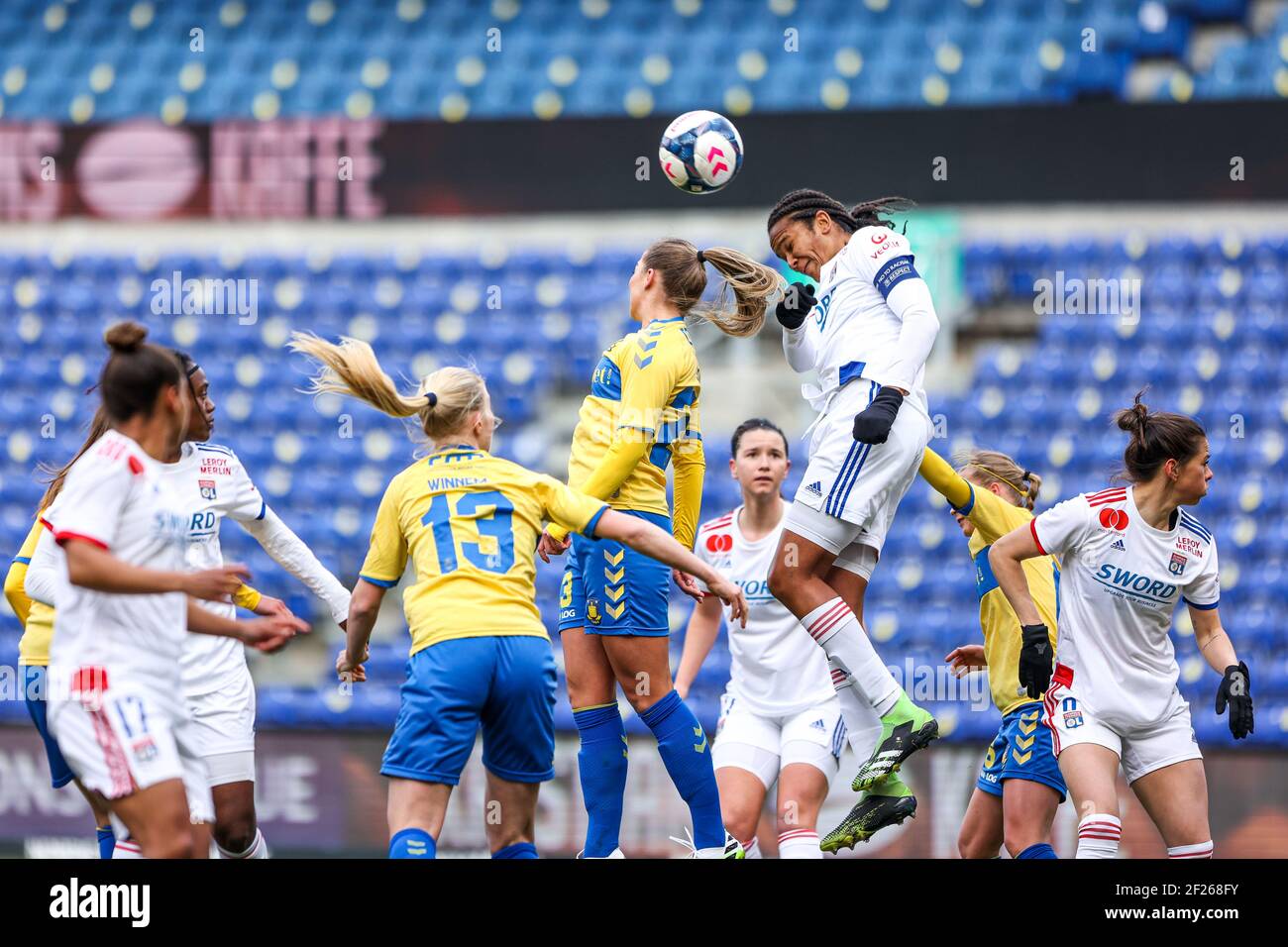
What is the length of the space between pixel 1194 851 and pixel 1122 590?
3.17ft

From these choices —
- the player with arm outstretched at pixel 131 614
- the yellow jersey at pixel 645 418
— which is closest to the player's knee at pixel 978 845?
the yellow jersey at pixel 645 418

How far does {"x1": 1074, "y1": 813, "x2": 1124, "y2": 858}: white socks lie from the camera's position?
5566 millimetres

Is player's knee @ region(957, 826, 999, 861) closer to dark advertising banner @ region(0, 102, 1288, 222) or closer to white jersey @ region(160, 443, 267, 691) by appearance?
white jersey @ region(160, 443, 267, 691)

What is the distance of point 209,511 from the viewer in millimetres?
5707

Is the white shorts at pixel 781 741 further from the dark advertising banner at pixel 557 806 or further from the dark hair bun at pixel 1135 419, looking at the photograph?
the dark advertising banner at pixel 557 806

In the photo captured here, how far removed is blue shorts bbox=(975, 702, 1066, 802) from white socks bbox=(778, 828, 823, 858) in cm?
82

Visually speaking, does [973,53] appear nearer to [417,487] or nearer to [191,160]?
[191,160]

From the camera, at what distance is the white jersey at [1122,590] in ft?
18.7

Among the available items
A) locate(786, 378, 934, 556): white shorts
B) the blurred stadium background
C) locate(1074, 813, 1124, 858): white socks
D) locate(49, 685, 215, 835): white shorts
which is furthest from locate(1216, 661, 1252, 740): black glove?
the blurred stadium background

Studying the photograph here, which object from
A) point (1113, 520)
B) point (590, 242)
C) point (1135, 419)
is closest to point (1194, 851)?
point (1113, 520)

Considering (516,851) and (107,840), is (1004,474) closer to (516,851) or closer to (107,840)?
(516,851)

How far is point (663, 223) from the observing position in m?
12.2
